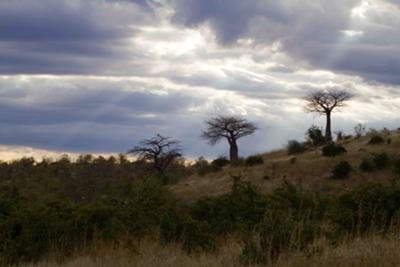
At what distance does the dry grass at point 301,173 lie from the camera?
55.2m

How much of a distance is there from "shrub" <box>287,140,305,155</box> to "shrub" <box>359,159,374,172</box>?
58.3ft

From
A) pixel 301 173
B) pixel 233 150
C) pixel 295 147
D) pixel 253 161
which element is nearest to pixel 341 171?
pixel 301 173

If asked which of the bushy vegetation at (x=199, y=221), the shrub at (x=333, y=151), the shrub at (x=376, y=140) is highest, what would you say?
the shrub at (x=376, y=140)

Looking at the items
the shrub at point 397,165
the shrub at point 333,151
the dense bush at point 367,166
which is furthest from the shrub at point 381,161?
the shrub at point 333,151

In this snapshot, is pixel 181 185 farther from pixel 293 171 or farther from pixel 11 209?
pixel 11 209

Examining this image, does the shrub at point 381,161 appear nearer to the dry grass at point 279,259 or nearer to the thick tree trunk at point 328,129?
the thick tree trunk at point 328,129

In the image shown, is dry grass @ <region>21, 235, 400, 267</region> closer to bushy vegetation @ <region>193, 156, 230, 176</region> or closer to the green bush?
the green bush

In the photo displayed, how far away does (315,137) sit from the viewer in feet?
255

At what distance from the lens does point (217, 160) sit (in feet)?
261

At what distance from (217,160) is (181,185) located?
12857 mm

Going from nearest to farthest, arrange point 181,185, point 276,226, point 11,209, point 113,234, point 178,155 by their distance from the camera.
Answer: point 276,226 → point 113,234 → point 11,209 → point 181,185 → point 178,155

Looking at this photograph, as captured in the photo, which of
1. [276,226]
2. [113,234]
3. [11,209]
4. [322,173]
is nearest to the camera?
[276,226]

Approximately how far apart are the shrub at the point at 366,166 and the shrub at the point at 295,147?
58.3ft

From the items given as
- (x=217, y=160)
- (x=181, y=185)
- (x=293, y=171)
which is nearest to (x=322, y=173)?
(x=293, y=171)
